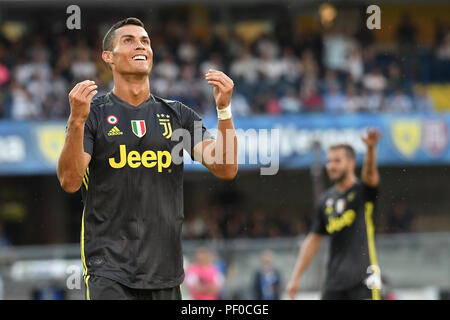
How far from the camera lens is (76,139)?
481cm

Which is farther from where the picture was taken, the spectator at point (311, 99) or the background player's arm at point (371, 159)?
the spectator at point (311, 99)

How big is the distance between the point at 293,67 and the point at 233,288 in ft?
21.5

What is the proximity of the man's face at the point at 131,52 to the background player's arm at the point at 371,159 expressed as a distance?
2778mm

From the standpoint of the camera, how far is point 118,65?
534 cm

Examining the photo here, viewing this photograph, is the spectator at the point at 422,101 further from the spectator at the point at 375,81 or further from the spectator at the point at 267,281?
the spectator at the point at 267,281

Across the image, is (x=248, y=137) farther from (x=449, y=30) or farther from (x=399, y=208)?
(x=449, y=30)

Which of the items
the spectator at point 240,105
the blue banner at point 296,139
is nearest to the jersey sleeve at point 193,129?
the blue banner at point 296,139

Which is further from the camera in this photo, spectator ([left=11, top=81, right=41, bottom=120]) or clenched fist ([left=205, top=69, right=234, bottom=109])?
spectator ([left=11, top=81, right=41, bottom=120])

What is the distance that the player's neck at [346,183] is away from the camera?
8141 millimetres

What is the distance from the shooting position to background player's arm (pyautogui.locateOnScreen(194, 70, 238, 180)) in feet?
16.4

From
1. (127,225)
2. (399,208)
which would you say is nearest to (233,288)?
(399,208)

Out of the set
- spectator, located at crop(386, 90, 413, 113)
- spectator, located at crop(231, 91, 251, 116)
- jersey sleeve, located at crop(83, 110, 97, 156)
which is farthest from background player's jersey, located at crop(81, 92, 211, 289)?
spectator, located at crop(386, 90, 413, 113)

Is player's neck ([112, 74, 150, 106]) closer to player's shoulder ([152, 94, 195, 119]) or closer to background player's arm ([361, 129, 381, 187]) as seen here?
player's shoulder ([152, 94, 195, 119])
